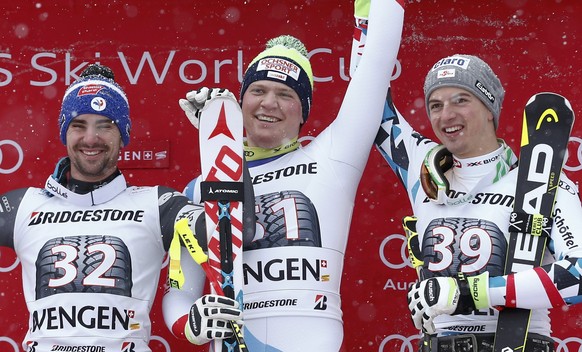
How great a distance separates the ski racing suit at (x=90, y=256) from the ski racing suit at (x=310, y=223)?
0.68 feet

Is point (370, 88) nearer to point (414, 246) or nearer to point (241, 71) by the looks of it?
point (414, 246)

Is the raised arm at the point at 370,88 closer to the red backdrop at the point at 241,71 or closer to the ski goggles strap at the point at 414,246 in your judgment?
the ski goggles strap at the point at 414,246

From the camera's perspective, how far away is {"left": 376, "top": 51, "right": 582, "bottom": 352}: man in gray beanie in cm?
385

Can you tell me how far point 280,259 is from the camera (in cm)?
428

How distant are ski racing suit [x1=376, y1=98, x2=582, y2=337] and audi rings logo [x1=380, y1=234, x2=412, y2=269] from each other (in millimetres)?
1087

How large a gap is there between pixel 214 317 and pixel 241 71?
191 centimetres

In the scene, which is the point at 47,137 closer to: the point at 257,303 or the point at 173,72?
the point at 173,72

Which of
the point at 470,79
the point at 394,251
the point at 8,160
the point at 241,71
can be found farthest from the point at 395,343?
the point at 8,160

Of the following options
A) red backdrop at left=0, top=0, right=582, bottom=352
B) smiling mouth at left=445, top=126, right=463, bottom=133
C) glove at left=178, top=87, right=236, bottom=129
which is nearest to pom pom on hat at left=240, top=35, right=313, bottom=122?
glove at left=178, top=87, right=236, bottom=129

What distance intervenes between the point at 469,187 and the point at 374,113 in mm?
526

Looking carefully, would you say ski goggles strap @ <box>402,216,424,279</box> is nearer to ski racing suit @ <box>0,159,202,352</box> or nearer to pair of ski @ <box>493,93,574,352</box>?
pair of ski @ <box>493,93,574,352</box>

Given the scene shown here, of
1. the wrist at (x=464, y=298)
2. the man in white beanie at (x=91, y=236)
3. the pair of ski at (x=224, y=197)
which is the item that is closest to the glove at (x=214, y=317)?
the pair of ski at (x=224, y=197)

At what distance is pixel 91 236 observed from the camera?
4402 mm

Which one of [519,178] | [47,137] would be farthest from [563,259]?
[47,137]
